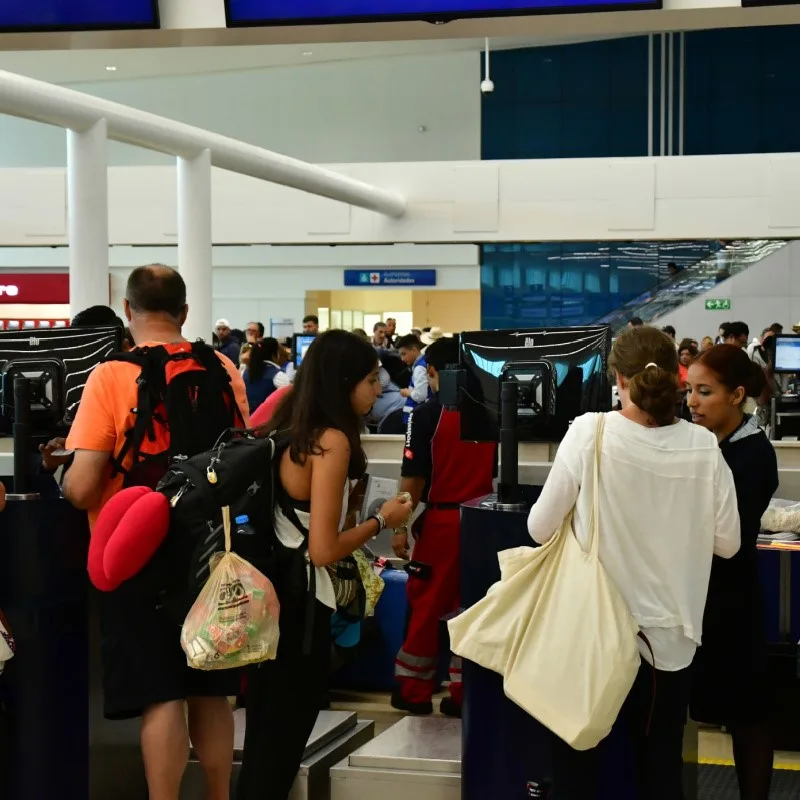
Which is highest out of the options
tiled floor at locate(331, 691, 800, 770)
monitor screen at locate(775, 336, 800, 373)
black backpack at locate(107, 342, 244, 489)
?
monitor screen at locate(775, 336, 800, 373)

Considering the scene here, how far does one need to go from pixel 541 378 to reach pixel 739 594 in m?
0.83

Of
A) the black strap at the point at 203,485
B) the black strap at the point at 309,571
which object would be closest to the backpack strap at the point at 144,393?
the black strap at the point at 203,485

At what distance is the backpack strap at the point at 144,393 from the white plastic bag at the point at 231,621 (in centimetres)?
38

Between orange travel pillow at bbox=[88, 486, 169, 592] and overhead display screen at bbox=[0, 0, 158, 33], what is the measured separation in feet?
5.17

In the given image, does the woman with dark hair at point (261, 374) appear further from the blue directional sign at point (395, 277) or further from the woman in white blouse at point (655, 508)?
the blue directional sign at point (395, 277)

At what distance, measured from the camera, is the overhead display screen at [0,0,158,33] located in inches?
132

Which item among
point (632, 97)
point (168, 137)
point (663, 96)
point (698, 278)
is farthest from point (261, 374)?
point (663, 96)

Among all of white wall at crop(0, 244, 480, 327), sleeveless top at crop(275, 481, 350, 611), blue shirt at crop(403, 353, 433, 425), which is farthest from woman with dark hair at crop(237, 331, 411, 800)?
white wall at crop(0, 244, 480, 327)

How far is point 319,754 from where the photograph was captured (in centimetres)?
336

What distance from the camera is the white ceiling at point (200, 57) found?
749 inches

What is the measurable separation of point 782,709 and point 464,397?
1.88 meters

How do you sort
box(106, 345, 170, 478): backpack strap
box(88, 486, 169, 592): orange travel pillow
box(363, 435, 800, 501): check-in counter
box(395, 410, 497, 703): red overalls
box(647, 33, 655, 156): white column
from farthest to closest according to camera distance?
box(647, 33, 655, 156): white column
box(395, 410, 497, 703): red overalls
box(363, 435, 800, 501): check-in counter
box(106, 345, 170, 478): backpack strap
box(88, 486, 169, 592): orange travel pillow

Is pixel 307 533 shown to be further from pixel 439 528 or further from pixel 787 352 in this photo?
pixel 787 352

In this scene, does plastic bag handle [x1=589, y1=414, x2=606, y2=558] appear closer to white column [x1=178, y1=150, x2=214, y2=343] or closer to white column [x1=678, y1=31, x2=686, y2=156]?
white column [x1=178, y1=150, x2=214, y2=343]
